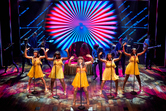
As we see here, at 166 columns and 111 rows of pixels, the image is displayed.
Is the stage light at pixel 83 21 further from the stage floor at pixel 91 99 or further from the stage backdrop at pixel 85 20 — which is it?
the stage floor at pixel 91 99

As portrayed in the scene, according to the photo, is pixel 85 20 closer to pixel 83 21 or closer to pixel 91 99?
pixel 83 21

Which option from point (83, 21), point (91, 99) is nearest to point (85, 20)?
point (83, 21)

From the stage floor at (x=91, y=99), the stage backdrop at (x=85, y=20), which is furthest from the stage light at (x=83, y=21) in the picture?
the stage floor at (x=91, y=99)

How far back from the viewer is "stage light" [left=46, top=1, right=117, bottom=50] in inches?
414

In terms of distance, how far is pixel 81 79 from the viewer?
4.54 metres

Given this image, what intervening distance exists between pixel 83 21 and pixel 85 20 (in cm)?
13

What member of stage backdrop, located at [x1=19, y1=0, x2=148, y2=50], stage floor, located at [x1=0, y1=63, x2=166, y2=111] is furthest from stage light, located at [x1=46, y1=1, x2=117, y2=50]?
stage floor, located at [x1=0, y1=63, x2=166, y2=111]

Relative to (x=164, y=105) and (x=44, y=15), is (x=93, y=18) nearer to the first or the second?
(x=44, y=15)

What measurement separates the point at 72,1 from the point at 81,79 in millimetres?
6955

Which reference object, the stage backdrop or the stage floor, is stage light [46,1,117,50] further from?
the stage floor

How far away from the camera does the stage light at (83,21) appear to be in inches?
414

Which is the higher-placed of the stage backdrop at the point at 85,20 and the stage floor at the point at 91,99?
the stage backdrop at the point at 85,20

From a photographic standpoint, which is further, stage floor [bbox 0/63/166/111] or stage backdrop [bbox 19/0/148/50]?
stage backdrop [bbox 19/0/148/50]

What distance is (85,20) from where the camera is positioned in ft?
34.8
